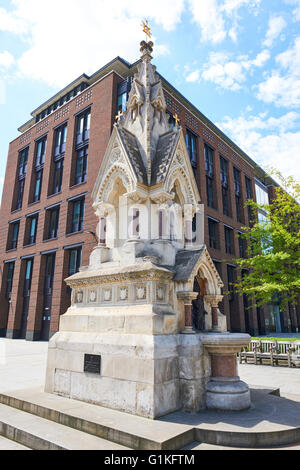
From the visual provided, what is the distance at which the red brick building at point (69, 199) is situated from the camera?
76.7 feet

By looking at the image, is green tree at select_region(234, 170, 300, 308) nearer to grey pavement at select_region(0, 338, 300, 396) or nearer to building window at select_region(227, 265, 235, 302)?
grey pavement at select_region(0, 338, 300, 396)

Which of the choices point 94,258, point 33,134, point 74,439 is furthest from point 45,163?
point 74,439

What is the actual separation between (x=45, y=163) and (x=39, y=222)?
5.83 m

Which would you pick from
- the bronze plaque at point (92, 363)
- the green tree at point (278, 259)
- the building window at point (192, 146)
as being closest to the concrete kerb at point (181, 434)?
the bronze plaque at point (92, 363)

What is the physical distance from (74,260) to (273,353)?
53.2 ft

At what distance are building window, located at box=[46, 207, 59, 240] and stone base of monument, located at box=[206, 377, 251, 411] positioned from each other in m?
23.8

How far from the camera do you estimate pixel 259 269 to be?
18.1 metres

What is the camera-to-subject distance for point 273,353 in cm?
1288

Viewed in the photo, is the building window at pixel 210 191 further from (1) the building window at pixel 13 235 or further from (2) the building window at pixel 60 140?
(1) the building window at pixel 13 235

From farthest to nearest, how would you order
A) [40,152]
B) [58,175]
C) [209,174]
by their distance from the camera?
[209,174] → [40,152] → [58,175]

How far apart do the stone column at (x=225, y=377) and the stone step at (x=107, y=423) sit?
1.07m

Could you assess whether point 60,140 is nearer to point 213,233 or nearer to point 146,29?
point 213,233

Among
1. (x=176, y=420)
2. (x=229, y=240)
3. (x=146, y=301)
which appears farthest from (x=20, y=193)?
(x=176, y=420)
